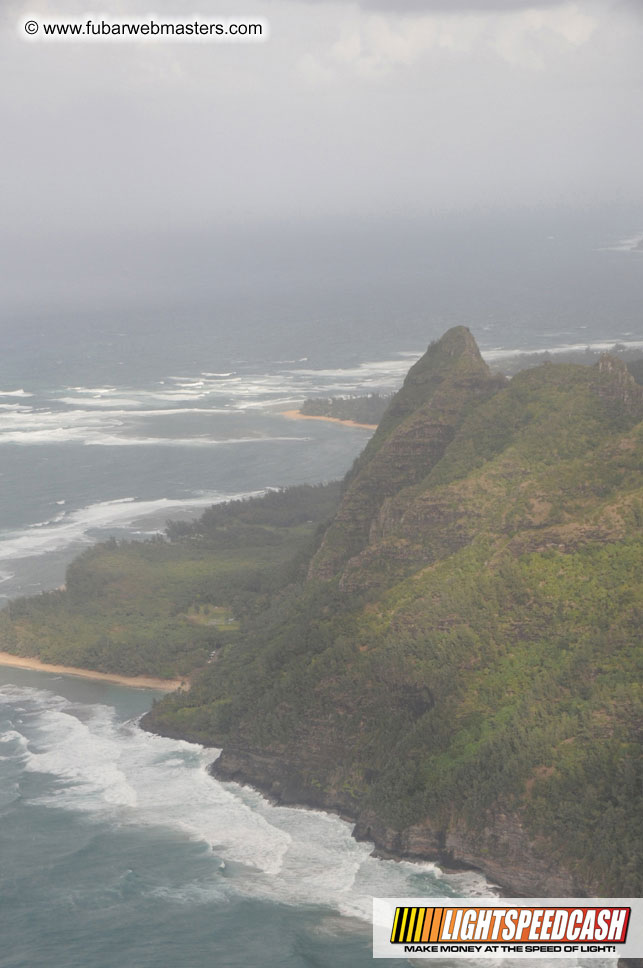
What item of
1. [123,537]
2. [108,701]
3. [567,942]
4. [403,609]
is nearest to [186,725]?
[108,701]

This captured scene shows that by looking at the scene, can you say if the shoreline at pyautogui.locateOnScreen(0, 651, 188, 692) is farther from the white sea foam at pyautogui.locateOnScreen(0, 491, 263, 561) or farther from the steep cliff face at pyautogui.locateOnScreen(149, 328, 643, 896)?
the white sea foam at pyautogui.locateOnScreen(0, 491, 263, 561)

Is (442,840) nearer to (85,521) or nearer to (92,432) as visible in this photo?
(85,521)

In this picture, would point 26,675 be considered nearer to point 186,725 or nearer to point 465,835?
point 186,725

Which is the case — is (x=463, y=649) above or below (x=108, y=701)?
above

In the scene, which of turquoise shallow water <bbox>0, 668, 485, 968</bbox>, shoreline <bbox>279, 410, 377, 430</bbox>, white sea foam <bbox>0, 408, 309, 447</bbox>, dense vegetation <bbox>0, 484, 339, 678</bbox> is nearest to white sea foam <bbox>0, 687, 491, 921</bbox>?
turquoise shallow water <bbox>0, 668, 485, 968</bbox>

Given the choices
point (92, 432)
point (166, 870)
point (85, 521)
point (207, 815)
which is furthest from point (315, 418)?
point (166, 870)

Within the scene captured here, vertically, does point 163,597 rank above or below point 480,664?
below
